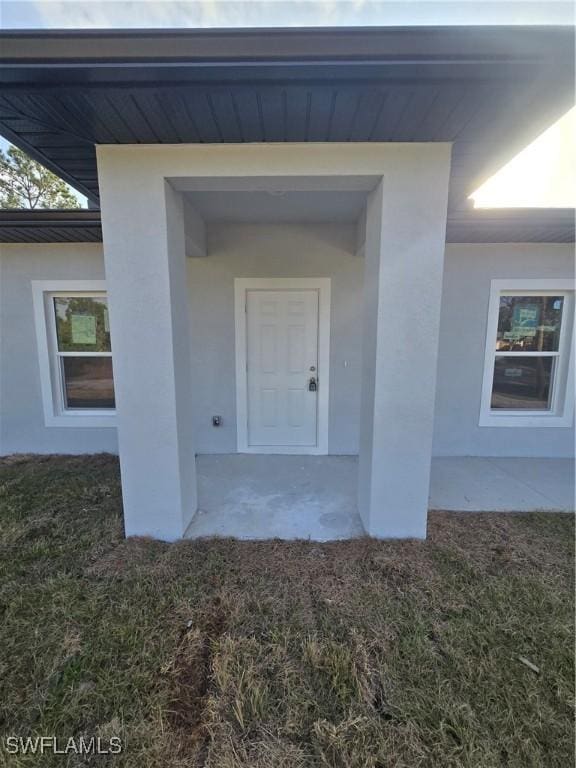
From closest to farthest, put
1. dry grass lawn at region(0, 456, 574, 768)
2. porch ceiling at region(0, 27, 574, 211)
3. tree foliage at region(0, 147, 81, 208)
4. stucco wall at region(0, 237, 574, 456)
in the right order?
dry grass lawn at region(0, 456, 574, 768) < porch ceiling at region(0, 27, 574, 211) < stucco wall at region(0, 237, 574, 456) < tree foliage at region(0, 147, 81, 208)

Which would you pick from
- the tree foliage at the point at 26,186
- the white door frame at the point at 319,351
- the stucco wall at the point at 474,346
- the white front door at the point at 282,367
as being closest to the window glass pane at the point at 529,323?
the stucco wall at the point at 474,346

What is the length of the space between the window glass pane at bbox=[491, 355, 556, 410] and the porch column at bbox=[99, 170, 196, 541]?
4.10m

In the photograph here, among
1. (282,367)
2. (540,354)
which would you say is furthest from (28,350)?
(540,354)

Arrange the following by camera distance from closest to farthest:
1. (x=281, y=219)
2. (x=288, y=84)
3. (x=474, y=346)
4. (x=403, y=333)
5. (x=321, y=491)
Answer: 1. (x=288, y=84)
2. (x=403, y=333)
3. (x=321, y=491)
4. (x=281, y=219)
5. (x=474, y=346)

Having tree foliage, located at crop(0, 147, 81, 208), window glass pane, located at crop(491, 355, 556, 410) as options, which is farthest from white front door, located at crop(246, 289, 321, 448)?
tree foliage, located at crop(0, 147, 81, 208)

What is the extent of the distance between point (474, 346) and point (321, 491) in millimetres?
2785

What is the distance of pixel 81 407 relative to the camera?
15.7 feet

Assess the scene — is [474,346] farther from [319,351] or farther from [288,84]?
[288,84]

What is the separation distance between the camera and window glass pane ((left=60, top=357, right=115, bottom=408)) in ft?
15.5

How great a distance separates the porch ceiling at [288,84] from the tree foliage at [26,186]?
12913mm

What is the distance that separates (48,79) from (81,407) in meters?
4.00

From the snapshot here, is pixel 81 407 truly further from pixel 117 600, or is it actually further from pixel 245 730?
pixel 245 730

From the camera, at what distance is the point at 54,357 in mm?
4605

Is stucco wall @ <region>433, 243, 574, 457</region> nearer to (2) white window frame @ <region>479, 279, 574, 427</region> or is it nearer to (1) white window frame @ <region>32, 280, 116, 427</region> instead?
(2) white window frame @ <region>479, 279, 574, 427</region>
